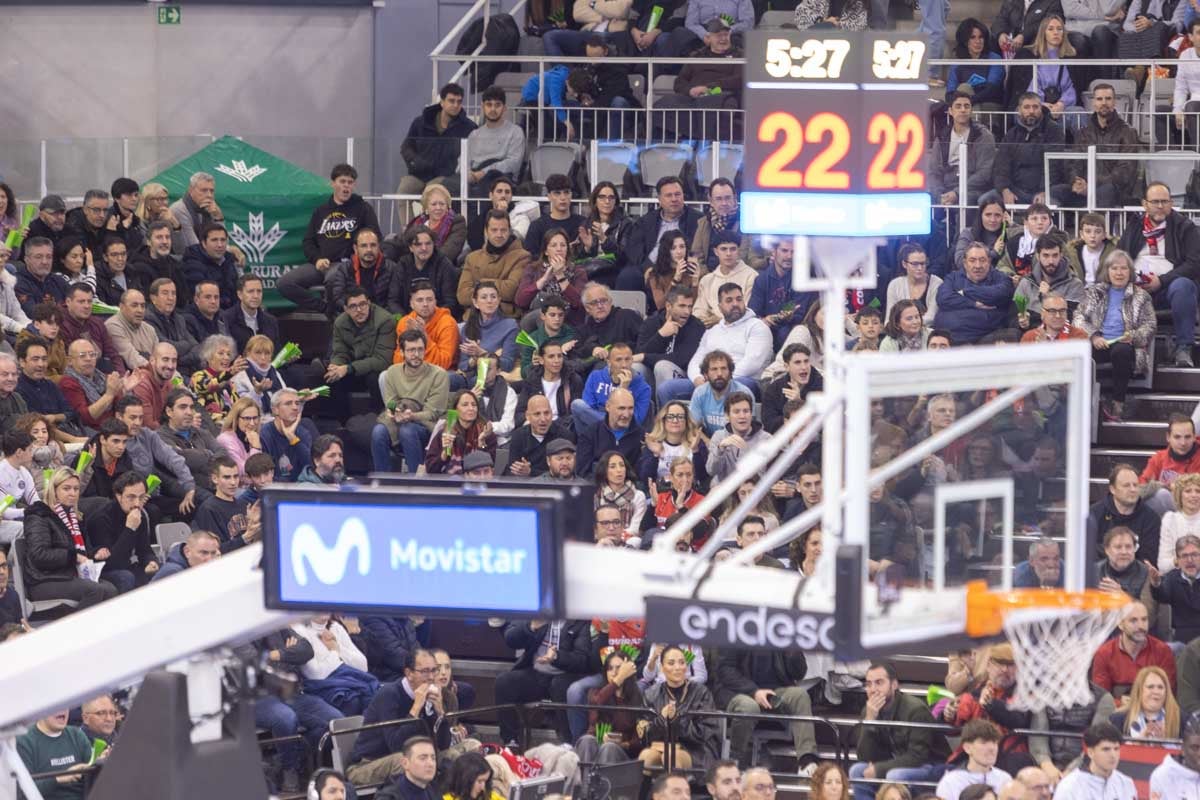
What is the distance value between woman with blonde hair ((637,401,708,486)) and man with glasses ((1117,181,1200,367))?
4093 millimetres

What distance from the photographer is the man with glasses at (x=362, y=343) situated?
59.2 ft

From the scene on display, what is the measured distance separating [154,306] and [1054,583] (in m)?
11.2

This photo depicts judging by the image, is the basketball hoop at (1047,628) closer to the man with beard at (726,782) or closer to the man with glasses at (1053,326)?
the man with beard at (726,782)

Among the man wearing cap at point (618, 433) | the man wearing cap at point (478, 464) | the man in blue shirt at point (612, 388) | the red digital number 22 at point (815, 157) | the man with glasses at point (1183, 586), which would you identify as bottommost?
the man with glasses at point (1183, 586)

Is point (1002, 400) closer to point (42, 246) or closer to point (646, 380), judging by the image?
point (646, 380)

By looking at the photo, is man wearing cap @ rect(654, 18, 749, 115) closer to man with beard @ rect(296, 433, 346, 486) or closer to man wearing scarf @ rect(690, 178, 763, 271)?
man wearing scarf @ rect(690, 178, 763, 271)

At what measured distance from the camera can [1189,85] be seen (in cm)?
1983

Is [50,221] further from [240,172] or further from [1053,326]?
[1053,326]

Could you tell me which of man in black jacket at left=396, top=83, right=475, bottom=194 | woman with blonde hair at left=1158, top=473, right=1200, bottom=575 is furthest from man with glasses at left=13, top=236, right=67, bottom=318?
woman with blonde hair at left=1158, top=473, right=1200, bottom=575

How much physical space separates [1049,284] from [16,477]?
8.08m

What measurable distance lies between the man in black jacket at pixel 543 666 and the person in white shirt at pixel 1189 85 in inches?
329

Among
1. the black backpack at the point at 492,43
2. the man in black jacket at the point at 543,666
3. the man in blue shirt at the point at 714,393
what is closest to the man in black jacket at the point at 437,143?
the black backpack at the point at 492,43

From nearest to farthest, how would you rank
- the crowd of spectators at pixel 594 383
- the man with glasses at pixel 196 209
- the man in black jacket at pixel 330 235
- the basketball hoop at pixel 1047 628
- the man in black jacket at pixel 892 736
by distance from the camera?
1. the basketball hoop at pixel 1047 628
2. the man in black jacket at pixel 892 736
3. the crowd of spectators at pixel 594 383
4. the man with glasses at pixel 196 209
5. the man in black jacket at pixel 330 235

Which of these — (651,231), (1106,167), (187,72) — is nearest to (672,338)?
(651,231)
